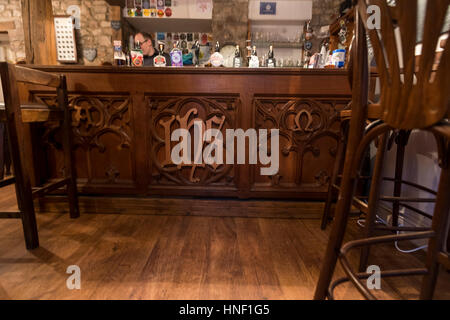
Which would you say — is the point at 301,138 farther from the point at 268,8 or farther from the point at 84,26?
the point at 84,26

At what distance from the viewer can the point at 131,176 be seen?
5.49 feet

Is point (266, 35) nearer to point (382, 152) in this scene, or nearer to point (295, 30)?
point (295, 30)

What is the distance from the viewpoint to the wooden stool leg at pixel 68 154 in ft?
4.73

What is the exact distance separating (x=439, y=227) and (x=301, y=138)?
99 cm

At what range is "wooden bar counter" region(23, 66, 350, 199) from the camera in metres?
1.53

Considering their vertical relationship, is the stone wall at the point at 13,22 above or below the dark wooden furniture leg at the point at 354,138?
above

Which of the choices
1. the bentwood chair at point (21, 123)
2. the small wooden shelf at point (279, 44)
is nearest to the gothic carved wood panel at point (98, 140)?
the bentwood chair at point (21, 123)

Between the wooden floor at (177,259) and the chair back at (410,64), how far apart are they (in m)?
0.77

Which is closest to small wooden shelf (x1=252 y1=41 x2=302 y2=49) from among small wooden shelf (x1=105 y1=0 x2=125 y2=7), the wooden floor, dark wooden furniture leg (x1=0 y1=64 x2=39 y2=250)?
small wooden shelf (x1=105 y1=0 x2=125 y2=7)

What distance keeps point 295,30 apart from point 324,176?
3394mm

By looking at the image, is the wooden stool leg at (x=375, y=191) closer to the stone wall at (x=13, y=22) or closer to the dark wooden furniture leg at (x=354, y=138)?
the dark wooden furniture leg at (x=354, y=138)

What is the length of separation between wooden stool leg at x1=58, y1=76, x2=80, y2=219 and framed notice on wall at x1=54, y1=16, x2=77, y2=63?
372cm

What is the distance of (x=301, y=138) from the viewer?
5.25ft

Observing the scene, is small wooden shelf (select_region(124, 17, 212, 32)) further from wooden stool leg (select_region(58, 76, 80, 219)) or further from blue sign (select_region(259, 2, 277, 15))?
wooden stool leg (select_region(58, 76, 80, 219))
